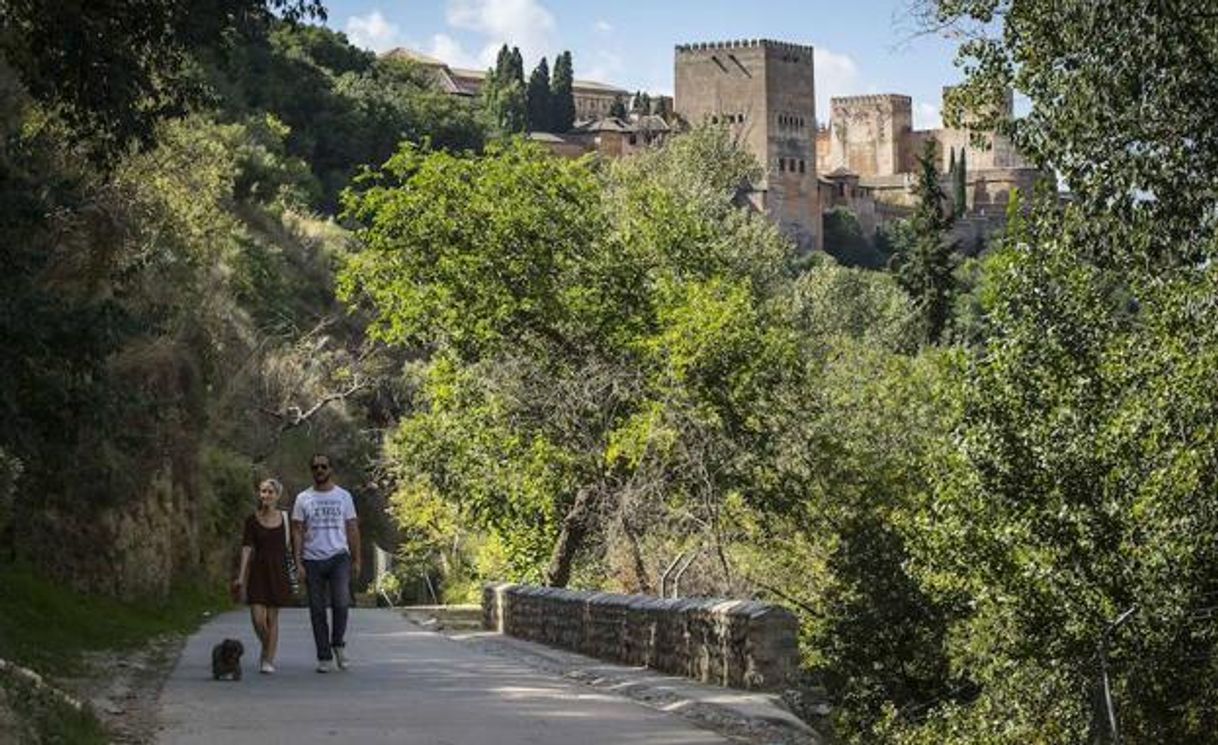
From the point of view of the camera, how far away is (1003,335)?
20.5 m

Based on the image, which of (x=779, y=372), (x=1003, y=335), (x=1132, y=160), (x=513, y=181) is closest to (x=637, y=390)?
(x=779, y=372)

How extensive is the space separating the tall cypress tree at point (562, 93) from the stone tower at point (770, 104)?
10.4 metres

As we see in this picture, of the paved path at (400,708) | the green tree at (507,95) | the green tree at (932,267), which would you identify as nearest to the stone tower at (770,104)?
the green tree at (507,95)

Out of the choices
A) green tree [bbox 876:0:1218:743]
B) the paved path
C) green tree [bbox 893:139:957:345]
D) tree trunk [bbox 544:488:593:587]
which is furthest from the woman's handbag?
green tree [bbox 893:139:957:345]

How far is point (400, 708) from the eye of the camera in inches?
430

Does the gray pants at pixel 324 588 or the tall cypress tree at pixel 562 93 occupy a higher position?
the tall cypress tree at pixel 562 93

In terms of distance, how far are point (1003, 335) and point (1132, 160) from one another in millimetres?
7162

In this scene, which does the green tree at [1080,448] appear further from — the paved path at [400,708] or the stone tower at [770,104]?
the stone tower at [770,104]

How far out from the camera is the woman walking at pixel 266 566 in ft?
43.4

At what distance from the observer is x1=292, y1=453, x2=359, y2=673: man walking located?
529 inches

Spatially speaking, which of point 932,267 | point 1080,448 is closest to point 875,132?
point 932,267

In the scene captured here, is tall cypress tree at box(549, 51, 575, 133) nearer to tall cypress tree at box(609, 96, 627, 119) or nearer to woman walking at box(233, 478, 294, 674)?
tall cypress tree at box(609, 96, 627, 119)

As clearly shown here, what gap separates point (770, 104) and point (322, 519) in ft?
479

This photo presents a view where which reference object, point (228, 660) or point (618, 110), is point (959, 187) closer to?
point (618, 110)
